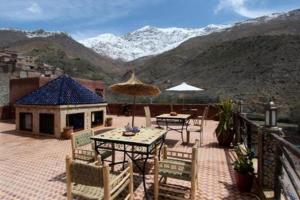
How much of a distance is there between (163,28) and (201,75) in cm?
16583

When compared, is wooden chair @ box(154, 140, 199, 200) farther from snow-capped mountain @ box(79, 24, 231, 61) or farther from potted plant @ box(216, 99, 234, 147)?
snow-capped mountain @ box(79, 24, 231, 61)

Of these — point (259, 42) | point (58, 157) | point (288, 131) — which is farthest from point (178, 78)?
point (58, 157)

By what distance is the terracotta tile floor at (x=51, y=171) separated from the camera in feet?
13.8

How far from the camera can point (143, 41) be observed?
168 meters

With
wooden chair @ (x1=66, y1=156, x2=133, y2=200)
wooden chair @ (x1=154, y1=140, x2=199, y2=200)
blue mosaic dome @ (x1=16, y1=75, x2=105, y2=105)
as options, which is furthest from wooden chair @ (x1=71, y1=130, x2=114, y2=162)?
blue mosaic dome @ (x1=16, y1=75, x2=105, y2=105)

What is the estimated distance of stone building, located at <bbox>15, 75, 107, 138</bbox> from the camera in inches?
357

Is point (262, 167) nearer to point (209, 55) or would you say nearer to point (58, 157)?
point (58, 157)

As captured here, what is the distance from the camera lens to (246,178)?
13.8 feet

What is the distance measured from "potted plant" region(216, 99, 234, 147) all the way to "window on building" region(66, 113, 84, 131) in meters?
5.28

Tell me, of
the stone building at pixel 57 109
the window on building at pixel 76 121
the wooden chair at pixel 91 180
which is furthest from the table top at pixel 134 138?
the window on building at pixel 76 121

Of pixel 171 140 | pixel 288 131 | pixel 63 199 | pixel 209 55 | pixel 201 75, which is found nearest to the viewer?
pixel 63 199

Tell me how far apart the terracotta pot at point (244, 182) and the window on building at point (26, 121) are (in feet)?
26.5

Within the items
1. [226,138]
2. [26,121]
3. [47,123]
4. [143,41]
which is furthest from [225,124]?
[143,41]

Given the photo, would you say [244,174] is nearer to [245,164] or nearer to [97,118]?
[245,164]
